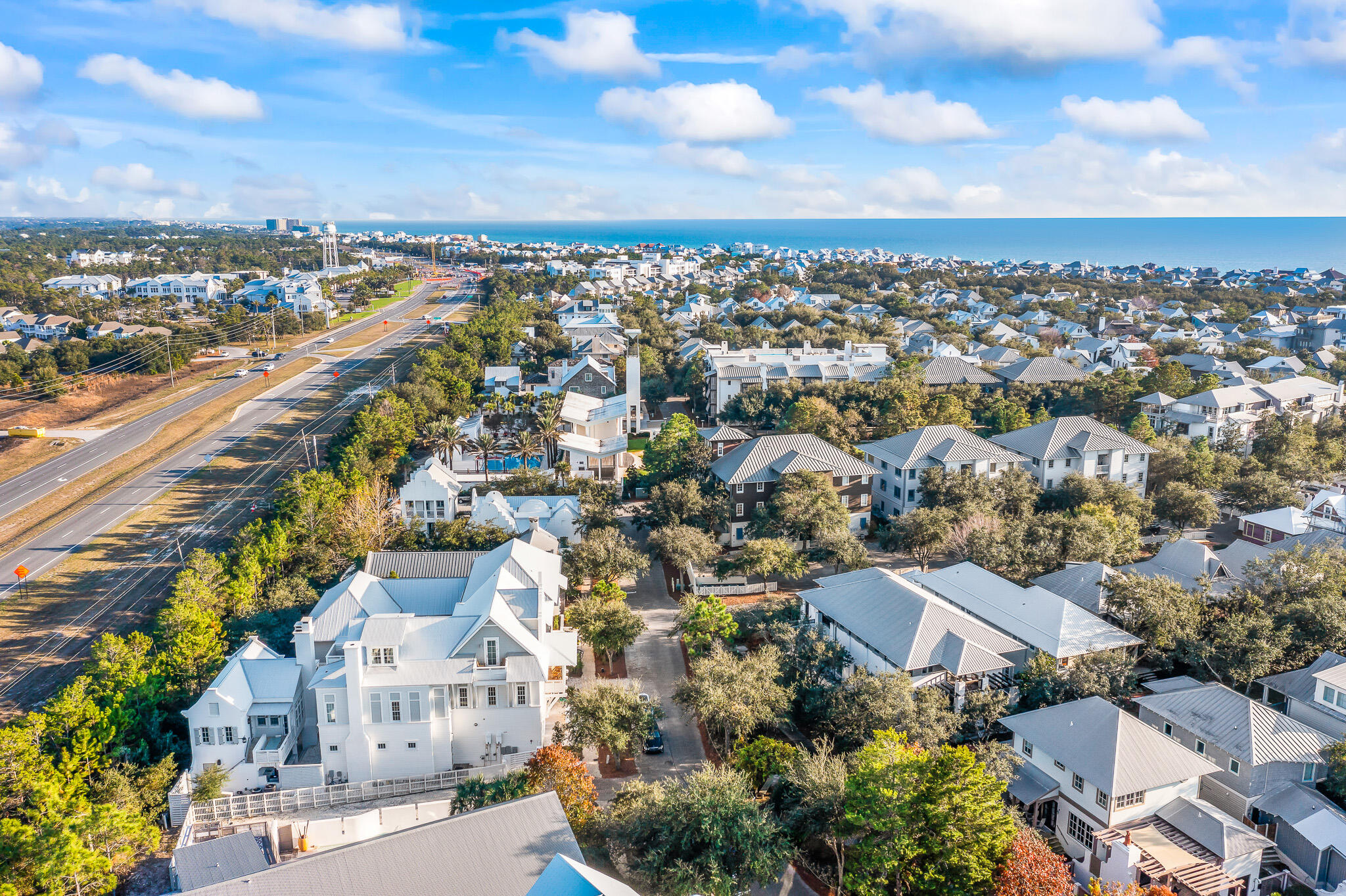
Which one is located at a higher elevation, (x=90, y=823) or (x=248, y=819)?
(x=90, y=823)

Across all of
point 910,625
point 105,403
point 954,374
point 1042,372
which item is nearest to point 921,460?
point 910,625

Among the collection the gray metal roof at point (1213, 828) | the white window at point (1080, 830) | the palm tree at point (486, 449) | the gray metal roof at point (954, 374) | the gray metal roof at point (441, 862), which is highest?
the gray metal roof at point (954, 374)

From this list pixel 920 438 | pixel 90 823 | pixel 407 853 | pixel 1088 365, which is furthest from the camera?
pixel 1088 365

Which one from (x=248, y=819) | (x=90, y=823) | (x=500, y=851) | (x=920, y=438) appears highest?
(x=920, y=438)

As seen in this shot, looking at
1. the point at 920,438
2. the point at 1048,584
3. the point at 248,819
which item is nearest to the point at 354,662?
the point at 248,819

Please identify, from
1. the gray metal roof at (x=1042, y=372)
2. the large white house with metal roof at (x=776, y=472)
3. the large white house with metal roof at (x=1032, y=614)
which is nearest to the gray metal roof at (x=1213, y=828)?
Answer: the large white house with metal roof at (x=1032, y=614)

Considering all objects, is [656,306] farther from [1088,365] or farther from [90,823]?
[90,823]

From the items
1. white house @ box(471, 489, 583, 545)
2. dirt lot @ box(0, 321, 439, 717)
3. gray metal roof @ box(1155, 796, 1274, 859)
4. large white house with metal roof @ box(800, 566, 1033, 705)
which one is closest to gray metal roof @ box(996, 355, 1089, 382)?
large white house with metal roof @ box(800, 566, 1033, 705)

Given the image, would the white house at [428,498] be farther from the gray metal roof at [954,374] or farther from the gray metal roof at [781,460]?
the gray metal roof at [954,374]
